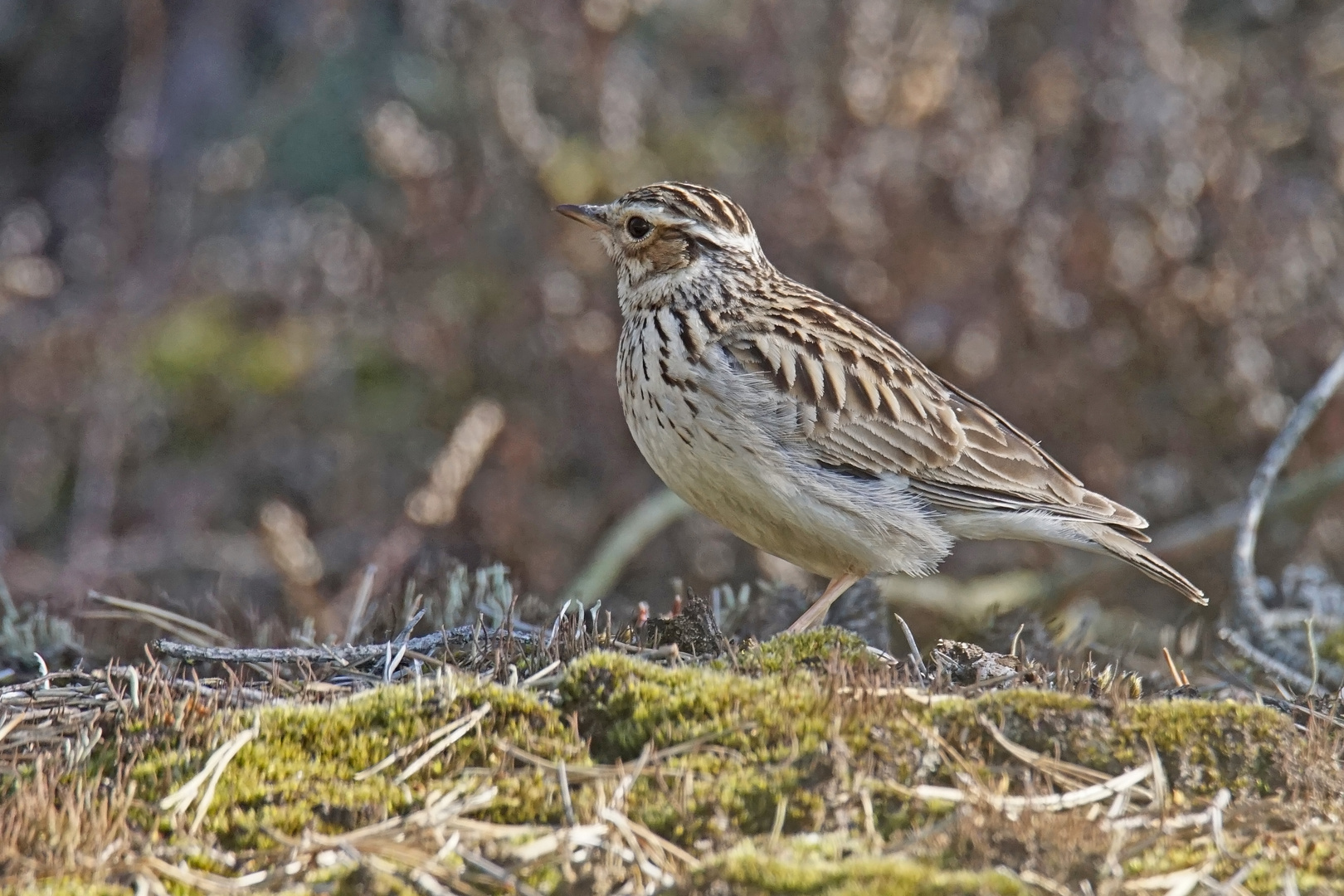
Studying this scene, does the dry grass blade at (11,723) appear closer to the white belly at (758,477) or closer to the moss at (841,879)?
the moss at (841,879)

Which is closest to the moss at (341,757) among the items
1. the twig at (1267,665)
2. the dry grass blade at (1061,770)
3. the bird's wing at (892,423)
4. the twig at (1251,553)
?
the dry grass blade at (1061,770)

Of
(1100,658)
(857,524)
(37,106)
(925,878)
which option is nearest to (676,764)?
(925,878)

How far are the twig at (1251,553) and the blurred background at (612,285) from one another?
1750mm

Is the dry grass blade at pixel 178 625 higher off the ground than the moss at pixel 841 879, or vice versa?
the moss at pixel 841 879

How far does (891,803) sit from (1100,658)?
3.19 m

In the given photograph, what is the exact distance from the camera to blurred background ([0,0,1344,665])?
9.82 m

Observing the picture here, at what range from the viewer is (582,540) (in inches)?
390

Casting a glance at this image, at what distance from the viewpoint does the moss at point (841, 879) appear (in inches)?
112

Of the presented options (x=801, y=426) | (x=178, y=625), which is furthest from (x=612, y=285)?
(x=178, y=625)

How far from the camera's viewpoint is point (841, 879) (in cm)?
291

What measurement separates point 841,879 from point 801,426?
3019mm

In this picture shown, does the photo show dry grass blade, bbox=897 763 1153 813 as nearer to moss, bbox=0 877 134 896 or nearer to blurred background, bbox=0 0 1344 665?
moss, bbox=0 877 134 896

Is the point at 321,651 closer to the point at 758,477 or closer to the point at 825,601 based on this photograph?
the point at 758,477

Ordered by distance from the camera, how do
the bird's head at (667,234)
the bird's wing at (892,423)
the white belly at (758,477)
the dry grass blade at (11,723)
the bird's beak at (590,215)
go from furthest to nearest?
1. the bird's beak at (590,215)
2. the bird's head at (667,234)
3. the bird's wing at (892,423)
4. the white belly at (758,477)
5. the dry grass blade at (11,723)
